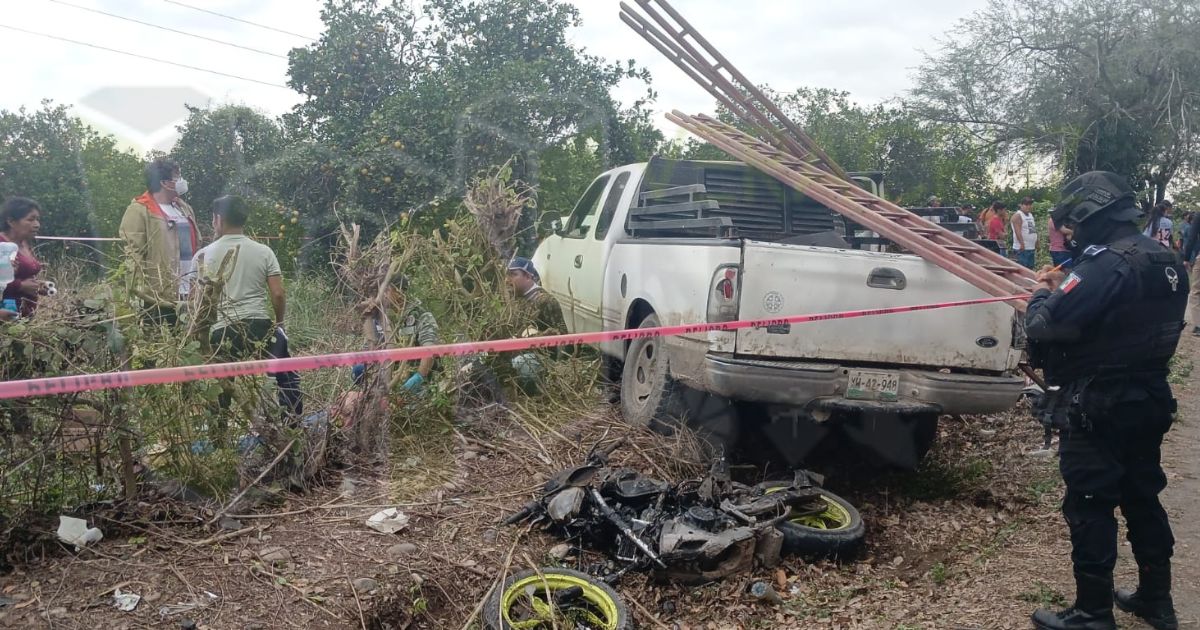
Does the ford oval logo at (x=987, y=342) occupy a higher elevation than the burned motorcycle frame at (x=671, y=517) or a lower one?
higher

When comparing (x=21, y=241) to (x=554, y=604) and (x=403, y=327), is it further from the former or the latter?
(x=554, y=604)

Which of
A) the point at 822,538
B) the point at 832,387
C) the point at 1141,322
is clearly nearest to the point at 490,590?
the point at 822,538

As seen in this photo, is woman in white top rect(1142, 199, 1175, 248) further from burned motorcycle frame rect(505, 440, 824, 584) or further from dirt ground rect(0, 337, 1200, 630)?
burned motorcycle frame rect(505, 440, 824, 584)

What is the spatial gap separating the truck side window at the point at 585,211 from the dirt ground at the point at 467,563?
2.23 metres

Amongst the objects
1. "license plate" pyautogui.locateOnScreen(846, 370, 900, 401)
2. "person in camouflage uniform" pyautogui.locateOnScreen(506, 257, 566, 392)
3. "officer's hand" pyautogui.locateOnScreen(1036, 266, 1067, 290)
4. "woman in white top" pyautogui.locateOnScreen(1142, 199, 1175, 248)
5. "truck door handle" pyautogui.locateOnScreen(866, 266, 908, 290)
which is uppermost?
"woman in white top" pyautogui.locateOnScreen(1142, 199, 1175, 248)

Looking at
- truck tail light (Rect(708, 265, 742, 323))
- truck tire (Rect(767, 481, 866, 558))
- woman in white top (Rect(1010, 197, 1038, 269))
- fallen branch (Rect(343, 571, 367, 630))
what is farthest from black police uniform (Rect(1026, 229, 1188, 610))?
woman in white top (Rect(1010, 197, 1038, 269))

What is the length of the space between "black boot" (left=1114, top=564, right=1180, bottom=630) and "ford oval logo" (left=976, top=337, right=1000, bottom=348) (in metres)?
1.34

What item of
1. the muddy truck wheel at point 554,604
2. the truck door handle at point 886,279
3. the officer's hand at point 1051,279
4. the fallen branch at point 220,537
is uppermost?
the officer's hand at point 1051,279

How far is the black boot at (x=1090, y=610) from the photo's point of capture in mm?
3072

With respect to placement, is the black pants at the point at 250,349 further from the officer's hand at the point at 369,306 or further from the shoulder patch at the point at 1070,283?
the shoulder patch at the point at 1070,283

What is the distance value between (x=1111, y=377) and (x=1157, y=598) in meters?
0.89

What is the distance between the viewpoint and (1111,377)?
312cm

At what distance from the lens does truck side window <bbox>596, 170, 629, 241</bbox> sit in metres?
6.01

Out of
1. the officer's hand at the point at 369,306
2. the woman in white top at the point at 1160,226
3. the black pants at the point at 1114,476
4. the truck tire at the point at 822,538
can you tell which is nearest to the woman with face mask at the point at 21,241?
the officer's hand at the point at 369,306
